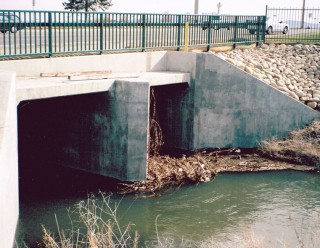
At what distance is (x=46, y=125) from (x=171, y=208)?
4406mm

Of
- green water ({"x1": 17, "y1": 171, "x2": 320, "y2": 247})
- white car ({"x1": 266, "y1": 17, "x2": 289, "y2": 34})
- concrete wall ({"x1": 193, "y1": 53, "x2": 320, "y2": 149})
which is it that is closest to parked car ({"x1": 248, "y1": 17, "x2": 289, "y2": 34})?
white car ({"x1": 266, "y1": 17, "x2": 289, "y2": 34})

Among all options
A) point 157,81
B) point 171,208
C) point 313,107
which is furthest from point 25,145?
point 313,107

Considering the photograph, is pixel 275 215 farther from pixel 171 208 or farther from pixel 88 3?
pixel 88 3

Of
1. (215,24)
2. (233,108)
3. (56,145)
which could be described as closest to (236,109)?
(233,108)

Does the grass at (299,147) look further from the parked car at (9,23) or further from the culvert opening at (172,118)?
the parked car at (9,23)

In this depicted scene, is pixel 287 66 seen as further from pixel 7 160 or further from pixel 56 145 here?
pixel 7 160

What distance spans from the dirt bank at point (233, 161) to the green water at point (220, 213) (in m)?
0.45

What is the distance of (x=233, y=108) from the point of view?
1495cm

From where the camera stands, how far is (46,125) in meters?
13.5

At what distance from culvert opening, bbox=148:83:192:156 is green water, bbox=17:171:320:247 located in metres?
2.31

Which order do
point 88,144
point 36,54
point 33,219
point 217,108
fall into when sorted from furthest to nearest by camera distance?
point 217,108 < point 88,144 < point 36,54 < point 33,219

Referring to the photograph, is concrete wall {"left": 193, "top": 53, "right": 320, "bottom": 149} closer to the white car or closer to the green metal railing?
the green metal railing

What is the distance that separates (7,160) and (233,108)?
341 inches

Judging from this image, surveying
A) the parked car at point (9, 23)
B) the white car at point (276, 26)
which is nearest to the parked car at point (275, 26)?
the white car at point (276, 26)
